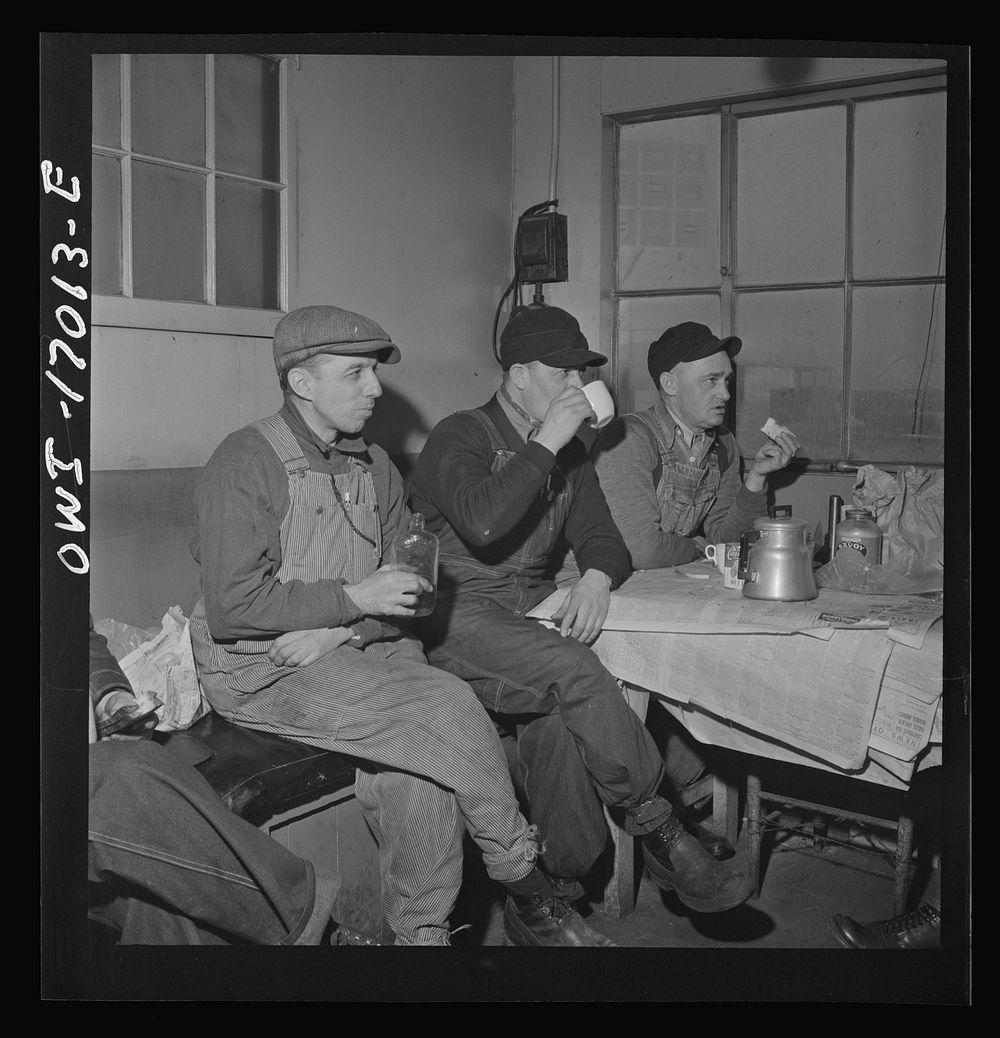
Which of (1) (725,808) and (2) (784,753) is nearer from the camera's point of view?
(2) (784,753)

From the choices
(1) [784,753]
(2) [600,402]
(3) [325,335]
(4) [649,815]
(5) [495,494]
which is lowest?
(4) [649,815]

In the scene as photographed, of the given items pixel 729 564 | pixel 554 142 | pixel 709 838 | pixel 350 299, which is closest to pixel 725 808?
pixel 709 838

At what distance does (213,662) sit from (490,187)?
165 cm

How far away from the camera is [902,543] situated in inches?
110

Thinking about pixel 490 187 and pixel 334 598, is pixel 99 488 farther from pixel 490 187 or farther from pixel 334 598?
pixel 490 187

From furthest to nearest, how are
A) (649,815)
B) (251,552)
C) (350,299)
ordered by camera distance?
1. (350,299)
2. (649,815)
3. (251,552)

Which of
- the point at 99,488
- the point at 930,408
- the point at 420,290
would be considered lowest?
the point at 99,488

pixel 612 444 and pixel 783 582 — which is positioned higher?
pixel 612 444

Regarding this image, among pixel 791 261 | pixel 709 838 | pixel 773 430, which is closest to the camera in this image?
pixel 709 838

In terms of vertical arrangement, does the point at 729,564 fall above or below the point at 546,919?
above

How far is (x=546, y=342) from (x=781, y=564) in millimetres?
806

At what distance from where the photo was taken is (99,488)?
2.26 meters

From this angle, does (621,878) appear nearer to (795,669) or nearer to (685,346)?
(795,669)

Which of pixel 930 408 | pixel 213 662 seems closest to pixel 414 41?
pixel 213 662
